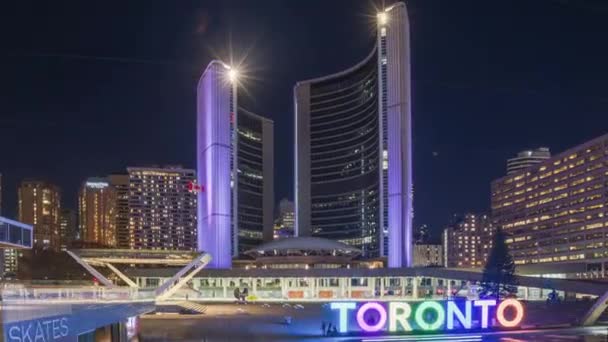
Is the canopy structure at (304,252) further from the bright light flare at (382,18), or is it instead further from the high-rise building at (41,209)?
the high-rise building at (41,209)

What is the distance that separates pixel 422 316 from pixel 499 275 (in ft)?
131

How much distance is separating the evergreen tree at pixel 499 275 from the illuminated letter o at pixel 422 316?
37.9m

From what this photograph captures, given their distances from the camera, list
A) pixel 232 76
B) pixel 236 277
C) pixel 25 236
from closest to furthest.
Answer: pixel 25 236 < pixel 236 277 < pixel 232 76

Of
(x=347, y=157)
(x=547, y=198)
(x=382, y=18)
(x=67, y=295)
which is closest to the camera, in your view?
(x=67, y=295)

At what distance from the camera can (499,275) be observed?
→ 66.8m

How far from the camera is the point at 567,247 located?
12838cm

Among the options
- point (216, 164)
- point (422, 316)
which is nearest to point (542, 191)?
point (216, 164)

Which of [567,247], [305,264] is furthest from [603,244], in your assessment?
[305,264]

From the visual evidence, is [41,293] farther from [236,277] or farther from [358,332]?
[236,277]

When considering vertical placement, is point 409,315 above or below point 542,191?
below

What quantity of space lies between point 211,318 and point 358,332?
16868mm

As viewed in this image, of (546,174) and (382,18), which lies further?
(546,174)

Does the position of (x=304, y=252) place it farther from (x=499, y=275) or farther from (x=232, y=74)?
(x=499, y=275)

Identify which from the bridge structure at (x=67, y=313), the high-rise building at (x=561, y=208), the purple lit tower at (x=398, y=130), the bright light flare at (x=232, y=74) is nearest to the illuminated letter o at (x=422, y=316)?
the bridge structure at (x=67, y=313)
